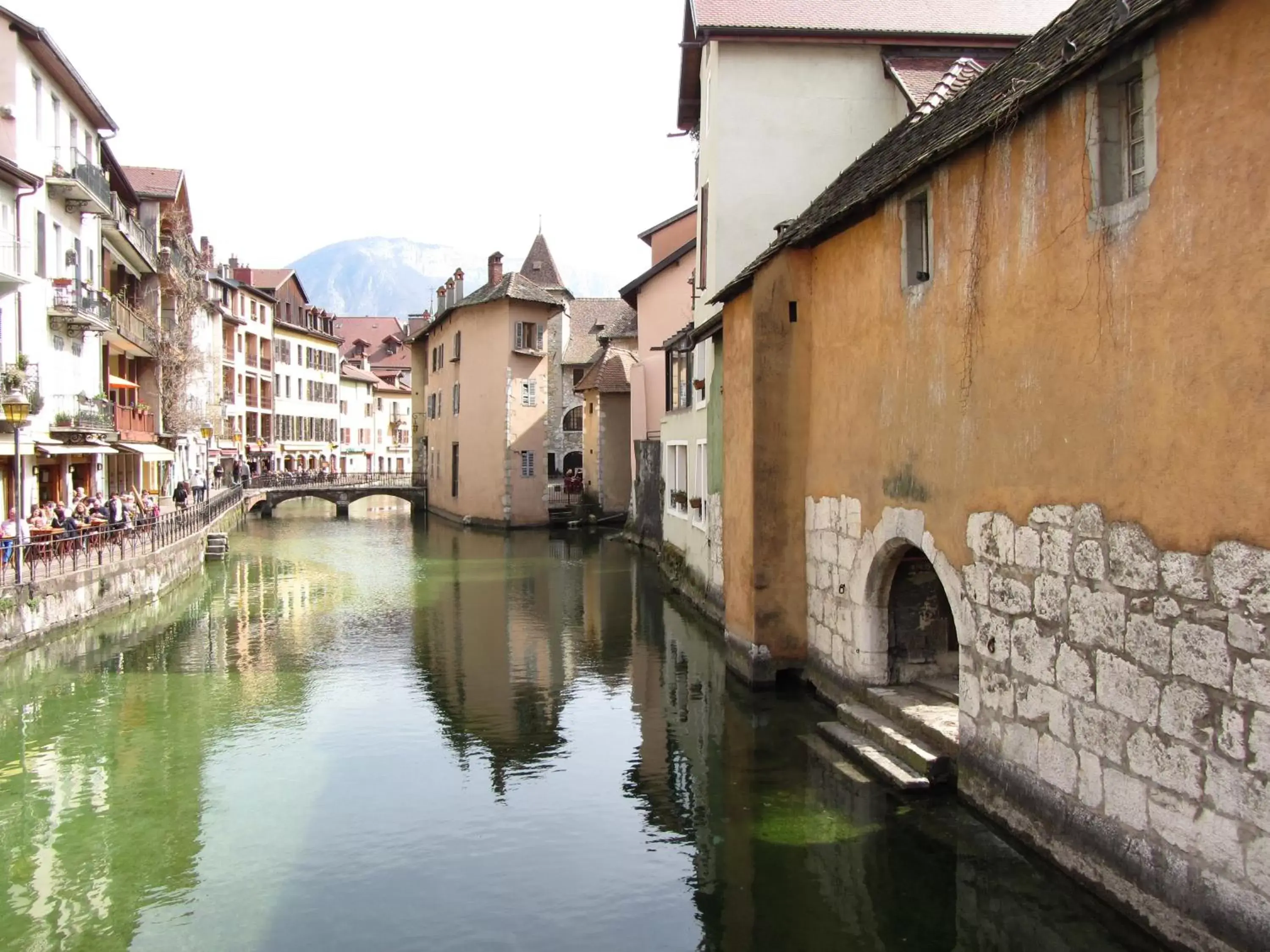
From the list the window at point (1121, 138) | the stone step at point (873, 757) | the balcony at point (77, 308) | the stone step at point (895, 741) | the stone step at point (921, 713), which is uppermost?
the balcony at point (77, 308)

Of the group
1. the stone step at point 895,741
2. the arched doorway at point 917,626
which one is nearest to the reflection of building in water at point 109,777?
the stone step at point 895,741

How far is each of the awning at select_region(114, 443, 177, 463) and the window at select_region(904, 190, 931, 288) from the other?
84.6 ft

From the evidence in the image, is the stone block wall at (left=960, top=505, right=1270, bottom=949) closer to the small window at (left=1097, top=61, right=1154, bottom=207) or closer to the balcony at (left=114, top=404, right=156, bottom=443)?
the small window at (left=1097, top=61, right=1154, bottom=207)

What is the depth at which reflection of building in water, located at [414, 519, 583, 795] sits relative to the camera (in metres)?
12.7

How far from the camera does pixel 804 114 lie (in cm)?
1916

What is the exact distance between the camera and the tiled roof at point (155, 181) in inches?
1560

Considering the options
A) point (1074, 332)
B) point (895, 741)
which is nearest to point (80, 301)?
point (895, 741)

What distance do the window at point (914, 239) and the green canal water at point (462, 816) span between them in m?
5.11

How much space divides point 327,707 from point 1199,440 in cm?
1161

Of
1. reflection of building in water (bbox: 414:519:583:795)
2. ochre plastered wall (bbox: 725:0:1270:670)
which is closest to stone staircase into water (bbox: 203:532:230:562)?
reflection of building in water (bbox: 414:519:583:795)

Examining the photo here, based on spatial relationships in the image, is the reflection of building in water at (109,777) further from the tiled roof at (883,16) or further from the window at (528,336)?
the window at (528,336)

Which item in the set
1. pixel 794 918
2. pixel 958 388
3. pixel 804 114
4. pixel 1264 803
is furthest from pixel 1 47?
pixel 1264 803

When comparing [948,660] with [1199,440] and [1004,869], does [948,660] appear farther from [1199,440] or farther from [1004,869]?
[1199,440]

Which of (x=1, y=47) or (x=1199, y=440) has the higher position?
(x=1, y=47)
